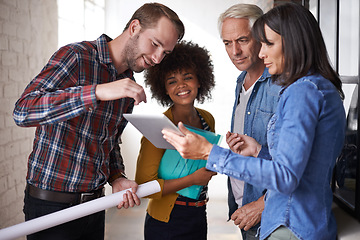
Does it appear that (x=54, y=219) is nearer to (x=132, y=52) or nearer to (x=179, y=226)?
(x=179, y=226)

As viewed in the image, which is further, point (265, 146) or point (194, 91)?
point (194, 91)

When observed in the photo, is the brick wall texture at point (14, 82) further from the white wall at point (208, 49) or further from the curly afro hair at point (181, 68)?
the white wall at point (208, 49)

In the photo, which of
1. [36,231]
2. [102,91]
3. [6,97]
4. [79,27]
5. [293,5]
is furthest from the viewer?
[79,27]

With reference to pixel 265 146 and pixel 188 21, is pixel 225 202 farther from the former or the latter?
pixel 265 146

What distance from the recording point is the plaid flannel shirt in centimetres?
143

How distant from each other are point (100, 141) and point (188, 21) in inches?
172

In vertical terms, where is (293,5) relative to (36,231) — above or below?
above

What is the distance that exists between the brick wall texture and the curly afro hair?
117 cm

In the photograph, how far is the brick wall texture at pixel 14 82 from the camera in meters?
2.76

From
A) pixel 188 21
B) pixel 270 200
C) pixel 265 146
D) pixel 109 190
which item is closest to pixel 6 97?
pixel 265 146

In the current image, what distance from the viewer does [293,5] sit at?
1280 mm

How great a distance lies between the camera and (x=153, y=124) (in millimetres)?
1501

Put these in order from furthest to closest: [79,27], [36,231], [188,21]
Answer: [188,21], [79,27], [36,231]

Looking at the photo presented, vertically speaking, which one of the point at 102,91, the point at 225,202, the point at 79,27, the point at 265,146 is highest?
the point at 79,27
